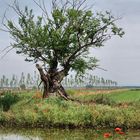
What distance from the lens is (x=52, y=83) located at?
37750 mm

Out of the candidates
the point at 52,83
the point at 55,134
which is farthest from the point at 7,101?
the point at 55,134

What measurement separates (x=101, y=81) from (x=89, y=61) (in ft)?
419

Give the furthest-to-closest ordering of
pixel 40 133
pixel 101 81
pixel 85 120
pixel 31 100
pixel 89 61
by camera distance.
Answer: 1. pixel 101 81
2. pixel 89 61
3. pixel 31 100
4. pixel 85 120
5. pixel 40 133

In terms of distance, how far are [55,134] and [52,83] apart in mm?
13011

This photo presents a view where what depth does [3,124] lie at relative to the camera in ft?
94.8

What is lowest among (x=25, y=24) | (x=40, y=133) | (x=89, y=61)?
(x=40, y=133)

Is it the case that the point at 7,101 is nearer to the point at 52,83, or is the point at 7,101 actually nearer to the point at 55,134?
the point at 52,83

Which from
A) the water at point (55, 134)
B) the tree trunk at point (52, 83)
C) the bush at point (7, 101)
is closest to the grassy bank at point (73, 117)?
the water at point (55, 134)

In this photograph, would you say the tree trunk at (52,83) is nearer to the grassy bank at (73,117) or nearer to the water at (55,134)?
the grassy bank at (73,117)

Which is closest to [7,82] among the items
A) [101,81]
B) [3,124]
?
[101,81]

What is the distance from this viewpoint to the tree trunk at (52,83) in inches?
1458

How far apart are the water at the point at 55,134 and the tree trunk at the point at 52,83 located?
33.3 feet

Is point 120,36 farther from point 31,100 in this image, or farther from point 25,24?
point 31,100

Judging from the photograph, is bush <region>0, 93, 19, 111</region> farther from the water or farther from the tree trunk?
Answer: the water
